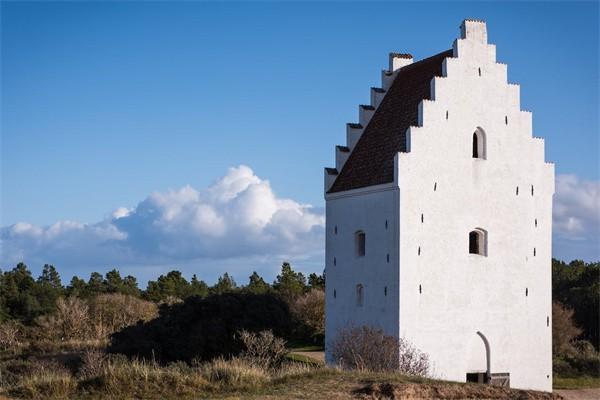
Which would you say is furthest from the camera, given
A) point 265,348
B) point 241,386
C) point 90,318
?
point 90,318

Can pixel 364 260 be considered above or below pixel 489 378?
above

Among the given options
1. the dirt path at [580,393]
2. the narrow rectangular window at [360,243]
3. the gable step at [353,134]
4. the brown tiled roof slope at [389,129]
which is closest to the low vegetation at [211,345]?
the dirt path at [580,393]

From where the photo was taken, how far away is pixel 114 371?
19.9 metres

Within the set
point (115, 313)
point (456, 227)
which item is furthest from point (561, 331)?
point (115, 313)

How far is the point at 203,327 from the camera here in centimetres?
3497

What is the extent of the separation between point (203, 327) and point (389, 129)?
10814 mm

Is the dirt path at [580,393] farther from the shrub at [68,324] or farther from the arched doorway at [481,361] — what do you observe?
the shrub at [68,324]

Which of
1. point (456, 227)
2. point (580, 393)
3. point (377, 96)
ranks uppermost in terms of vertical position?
point (377, 96)

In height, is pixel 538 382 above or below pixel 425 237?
below

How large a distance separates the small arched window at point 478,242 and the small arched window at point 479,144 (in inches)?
102

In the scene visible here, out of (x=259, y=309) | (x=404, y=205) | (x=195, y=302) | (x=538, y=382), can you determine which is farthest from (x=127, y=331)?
(x=538, y=382)

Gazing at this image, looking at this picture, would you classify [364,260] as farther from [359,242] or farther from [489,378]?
[489,378]

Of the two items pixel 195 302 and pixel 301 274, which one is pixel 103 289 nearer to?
pixel 301 274

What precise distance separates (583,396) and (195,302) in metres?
15.8
